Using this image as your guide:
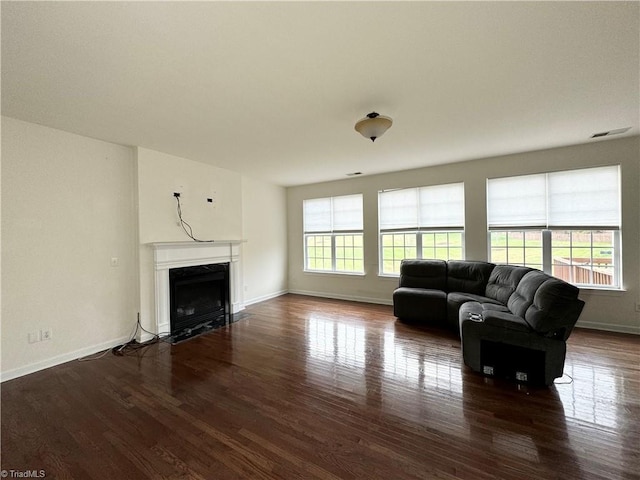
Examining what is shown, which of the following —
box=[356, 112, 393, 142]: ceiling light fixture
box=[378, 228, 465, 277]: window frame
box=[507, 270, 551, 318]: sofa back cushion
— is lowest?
box=[507, 270, 551, 318]: sofa back cushion

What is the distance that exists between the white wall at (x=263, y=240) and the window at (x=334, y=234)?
2.05 feet

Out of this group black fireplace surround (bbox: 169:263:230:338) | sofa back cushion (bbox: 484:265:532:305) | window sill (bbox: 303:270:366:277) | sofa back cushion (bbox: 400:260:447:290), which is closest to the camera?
sofa back cushion (bbox: 484:265:532:305)

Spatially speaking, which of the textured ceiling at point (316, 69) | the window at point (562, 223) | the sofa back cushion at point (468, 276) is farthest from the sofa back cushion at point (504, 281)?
the textured ceiling at point (316, 69)

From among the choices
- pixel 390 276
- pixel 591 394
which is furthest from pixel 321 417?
pixel 390 276

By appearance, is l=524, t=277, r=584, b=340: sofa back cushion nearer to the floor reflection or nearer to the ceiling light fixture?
the floor reflection

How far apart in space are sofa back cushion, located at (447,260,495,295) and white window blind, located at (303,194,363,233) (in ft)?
6.74

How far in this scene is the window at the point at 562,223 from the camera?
3.68 m

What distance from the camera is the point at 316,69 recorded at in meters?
1.94

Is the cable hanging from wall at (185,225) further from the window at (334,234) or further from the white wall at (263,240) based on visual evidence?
the window at (334,234)

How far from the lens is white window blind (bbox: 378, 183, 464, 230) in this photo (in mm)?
4684

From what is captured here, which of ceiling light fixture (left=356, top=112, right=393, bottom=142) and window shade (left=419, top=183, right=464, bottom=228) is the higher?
ceiling light fixture (left=356, top=112, right=393, bottom=142)

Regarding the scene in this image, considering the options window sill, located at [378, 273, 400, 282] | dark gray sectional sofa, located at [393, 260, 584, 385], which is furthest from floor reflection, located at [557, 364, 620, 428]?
window sill, located at [378, 273, 400, 282]

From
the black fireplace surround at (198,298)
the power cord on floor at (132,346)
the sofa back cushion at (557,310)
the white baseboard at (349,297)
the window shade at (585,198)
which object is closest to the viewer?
the sofa back cushion at (557,310)

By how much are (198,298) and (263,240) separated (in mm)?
1967
